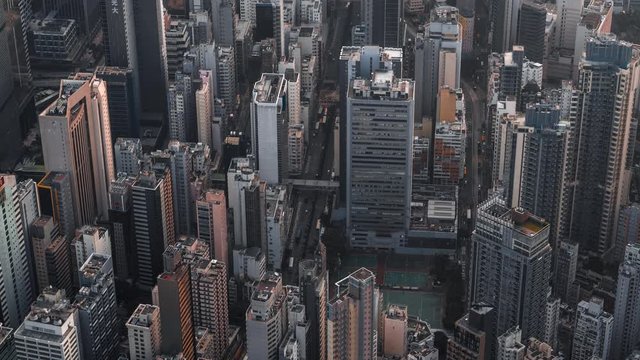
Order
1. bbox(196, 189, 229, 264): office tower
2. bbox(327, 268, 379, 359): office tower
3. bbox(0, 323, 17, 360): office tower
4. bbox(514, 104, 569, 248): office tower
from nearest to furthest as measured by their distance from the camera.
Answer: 1. bbox(327, 268, 379, 359): office tower
2. bbox(0, 323, 17, 360): office tower
3. bbox(514, 104, 569, 248): office tower
4. bbox(196, 189, 229, 264): office tower

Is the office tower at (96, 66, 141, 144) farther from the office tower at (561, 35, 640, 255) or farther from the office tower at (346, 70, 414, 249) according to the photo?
the office tower at (561, 35, 640, 255)

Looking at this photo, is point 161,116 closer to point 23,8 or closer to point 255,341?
point 23,8

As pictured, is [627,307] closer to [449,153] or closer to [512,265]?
[512,265]

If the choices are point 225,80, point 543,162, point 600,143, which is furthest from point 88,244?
point 600,143

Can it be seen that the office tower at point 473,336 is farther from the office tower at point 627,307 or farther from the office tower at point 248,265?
the office tower at point 248,265

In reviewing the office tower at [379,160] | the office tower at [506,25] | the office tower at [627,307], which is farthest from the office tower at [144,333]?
the office tower at [506,25]

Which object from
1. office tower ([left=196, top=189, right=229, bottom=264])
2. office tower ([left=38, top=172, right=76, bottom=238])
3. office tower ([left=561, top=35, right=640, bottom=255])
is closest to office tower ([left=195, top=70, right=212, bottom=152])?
office tower ([left=196, top=189, right=229, bottom=264])
